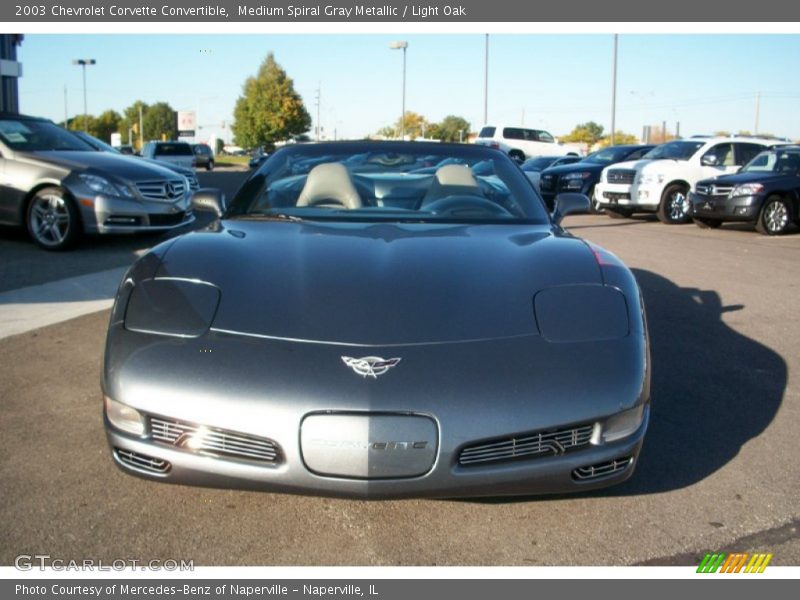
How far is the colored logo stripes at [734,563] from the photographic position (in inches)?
102

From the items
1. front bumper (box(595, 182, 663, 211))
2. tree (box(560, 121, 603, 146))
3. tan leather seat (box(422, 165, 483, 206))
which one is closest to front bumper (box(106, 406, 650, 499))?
tan leather seat (box(422, 165, 483, 206))

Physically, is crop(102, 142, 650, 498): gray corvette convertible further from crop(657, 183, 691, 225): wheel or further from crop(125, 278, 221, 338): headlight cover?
crop(657, 183, 691, 225): wheel

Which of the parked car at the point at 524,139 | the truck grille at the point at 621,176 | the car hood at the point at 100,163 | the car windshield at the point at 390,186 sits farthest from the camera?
the parked car at the point at 524,139

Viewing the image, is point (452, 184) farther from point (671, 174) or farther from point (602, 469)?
point (671, 174)

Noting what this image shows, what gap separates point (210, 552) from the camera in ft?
8.71

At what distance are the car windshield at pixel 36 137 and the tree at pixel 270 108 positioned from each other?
217 feet

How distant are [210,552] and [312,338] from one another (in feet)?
2.48

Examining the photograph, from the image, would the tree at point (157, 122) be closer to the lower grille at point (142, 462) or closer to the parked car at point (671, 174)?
the parked car at point (671, 174)

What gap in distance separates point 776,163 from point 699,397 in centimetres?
1136

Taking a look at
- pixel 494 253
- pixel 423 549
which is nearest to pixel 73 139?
pixel 494 253

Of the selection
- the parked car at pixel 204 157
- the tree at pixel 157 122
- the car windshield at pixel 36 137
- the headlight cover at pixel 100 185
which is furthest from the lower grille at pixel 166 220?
the tree at pixel 157 122

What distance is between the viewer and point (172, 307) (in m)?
2.95
